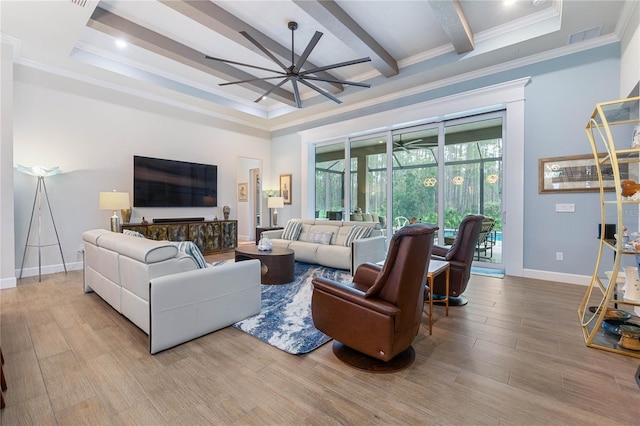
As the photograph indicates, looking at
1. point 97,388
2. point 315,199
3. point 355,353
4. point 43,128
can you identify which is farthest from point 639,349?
point 43,128

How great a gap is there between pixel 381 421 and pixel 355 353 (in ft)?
2.21

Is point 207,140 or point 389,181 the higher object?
point 207,140

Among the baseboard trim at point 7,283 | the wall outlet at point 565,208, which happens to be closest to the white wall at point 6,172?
the baseboard trim at point 7,283

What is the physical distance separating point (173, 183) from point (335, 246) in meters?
3.77

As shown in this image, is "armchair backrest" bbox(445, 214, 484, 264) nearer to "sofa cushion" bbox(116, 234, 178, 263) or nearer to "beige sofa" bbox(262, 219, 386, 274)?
"beige sofa" bbox(262, 219, 386, 274)

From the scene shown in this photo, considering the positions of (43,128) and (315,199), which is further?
(315,199)

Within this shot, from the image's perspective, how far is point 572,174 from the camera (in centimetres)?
400

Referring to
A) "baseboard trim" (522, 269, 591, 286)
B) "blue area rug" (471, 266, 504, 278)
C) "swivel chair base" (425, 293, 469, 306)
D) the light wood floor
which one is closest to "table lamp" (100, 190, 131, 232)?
the light wood floor

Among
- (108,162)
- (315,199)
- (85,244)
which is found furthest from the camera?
(315,199)

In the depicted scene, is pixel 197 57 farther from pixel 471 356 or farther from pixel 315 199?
pixel 471 356

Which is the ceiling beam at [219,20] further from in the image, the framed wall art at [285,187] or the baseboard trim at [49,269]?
the baseboard trim at [49,269]

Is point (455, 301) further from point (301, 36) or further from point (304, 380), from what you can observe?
point (301, 36)

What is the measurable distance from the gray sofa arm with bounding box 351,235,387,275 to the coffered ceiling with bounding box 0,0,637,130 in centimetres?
275

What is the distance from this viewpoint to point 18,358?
6.85 feet
